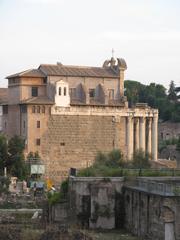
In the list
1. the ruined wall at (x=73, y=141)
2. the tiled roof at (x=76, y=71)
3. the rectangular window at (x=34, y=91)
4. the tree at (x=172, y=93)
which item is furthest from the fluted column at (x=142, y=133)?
the tree at (x=172, y=93)

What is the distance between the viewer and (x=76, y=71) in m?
68.0

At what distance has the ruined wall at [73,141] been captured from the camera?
64.8m

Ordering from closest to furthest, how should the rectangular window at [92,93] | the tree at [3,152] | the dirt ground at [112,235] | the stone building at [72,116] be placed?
1. the dirt ground at [112,235]
2. the tree at [3,152]
3. the stone building at [72,116]
4. the rectangular window at [92,93]

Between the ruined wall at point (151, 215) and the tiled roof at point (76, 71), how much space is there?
84.6ft

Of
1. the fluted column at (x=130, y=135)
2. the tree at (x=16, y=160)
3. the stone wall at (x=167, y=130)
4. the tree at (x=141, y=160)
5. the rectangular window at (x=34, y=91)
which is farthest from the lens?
the stone wall at (x=167, y=130)

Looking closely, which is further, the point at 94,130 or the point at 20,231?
the point at 94,130

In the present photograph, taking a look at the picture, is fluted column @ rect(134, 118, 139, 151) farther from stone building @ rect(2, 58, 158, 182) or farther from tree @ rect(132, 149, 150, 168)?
tree @ rect(132, 149, 150, 168)

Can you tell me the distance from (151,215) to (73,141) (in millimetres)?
27415

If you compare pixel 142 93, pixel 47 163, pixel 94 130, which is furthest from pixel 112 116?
pixel 142 93

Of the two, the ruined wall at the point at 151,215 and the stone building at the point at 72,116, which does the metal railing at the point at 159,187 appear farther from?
the stone building at the point at 72,116

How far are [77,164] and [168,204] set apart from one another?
28959mm

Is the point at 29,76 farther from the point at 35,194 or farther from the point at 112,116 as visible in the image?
the point at 35,194

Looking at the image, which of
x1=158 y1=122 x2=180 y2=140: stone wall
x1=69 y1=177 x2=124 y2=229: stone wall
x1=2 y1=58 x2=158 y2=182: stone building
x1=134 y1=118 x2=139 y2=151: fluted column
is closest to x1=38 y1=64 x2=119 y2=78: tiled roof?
x1=2 y1=58 x2=158 y2=182: stone building

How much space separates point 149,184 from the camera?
39281mm
